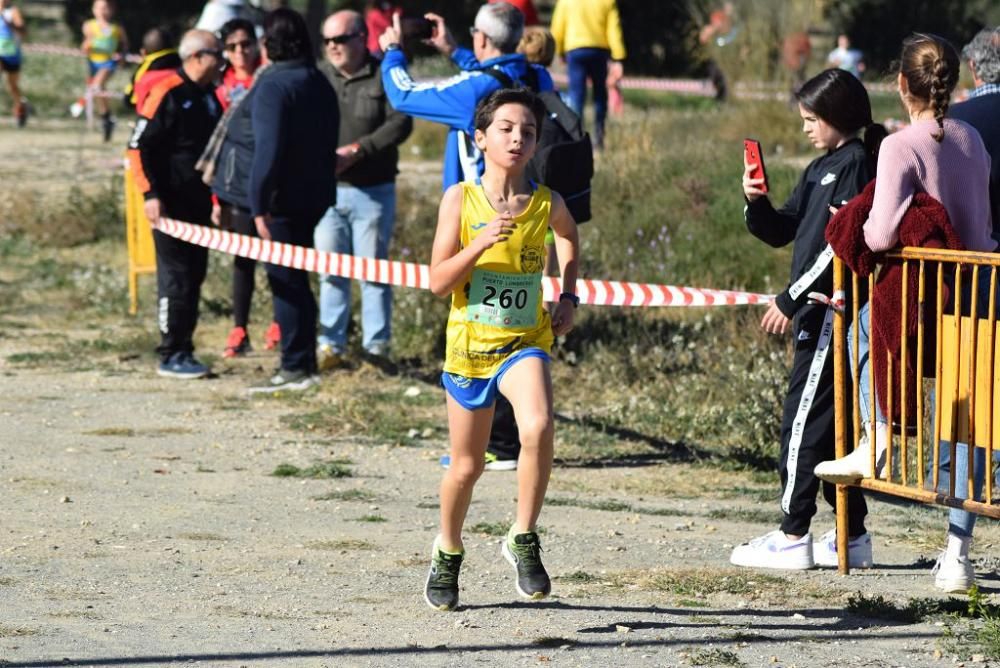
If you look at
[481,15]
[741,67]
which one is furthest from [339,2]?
[481,15]

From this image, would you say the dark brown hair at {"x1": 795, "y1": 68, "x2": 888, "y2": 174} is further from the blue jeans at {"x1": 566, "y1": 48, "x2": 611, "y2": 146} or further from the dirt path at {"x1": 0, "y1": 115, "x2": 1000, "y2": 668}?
the blue jeans at {"x1": 566, "y1": 48, "x2": 611, "y2": 146}

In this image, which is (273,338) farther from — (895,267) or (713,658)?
(713,658)

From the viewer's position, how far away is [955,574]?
6.11 m

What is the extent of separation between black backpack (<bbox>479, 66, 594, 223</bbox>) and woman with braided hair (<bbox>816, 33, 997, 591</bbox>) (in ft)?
7.07

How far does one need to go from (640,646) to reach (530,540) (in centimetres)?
53

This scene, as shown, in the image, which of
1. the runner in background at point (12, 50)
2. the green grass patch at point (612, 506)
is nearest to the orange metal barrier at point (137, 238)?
the green grass patch at point (612, 506)

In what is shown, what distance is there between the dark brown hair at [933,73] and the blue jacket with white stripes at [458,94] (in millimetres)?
2539

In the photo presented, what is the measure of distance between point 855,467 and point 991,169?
3.94 ft

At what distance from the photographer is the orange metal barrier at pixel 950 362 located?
5508 millimetres

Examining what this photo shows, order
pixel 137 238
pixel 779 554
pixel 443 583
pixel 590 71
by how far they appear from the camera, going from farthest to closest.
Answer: pixel 590 71 < pixel 137 238 < pixel 779 554 < pixel 443 583

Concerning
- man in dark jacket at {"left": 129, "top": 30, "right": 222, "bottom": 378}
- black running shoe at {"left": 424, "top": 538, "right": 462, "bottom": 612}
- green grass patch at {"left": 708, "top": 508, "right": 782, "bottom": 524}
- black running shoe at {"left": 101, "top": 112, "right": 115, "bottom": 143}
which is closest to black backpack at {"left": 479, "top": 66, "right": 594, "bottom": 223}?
green grass patch at {"left": 708, "top": 508, "right": 782, "bottom": 524}

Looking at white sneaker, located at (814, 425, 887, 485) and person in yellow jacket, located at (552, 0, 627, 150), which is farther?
person in yellow jacket, located at (552, 0, 627, 150)

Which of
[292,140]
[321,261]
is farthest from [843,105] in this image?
[321,261]

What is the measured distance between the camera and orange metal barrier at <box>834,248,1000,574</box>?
5.51 metres
